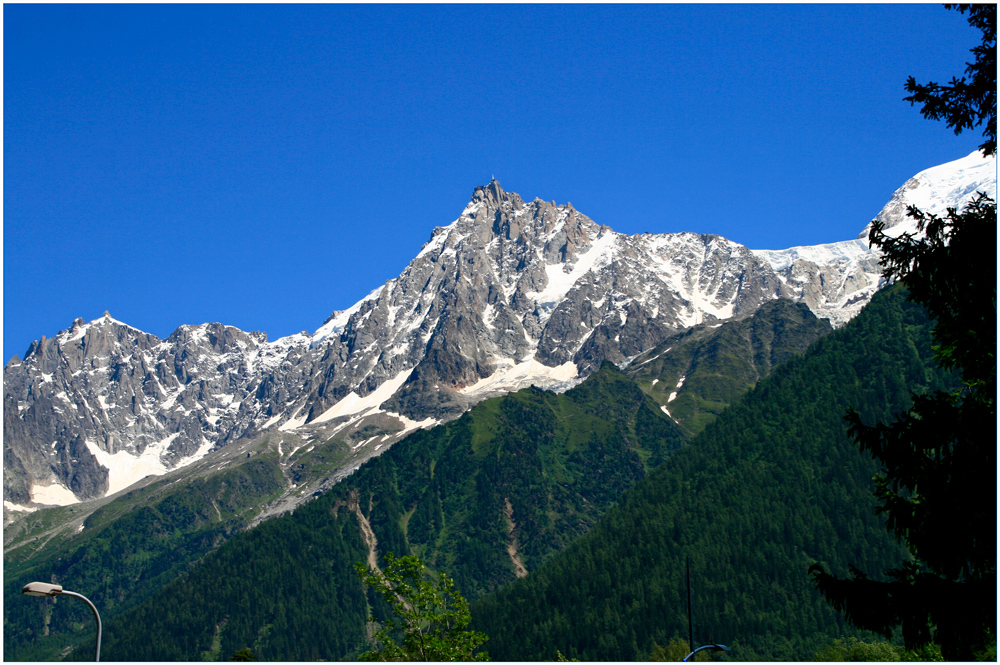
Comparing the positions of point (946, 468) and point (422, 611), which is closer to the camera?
point (946, 468)

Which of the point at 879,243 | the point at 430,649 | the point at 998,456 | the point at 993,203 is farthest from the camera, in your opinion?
the point at 430,649

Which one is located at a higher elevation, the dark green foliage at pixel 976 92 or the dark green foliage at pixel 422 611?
the dark green foliage at pixel 976 92

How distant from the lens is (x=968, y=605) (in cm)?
1623

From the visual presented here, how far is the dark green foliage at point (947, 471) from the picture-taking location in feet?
53.7

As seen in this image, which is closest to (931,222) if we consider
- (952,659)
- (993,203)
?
(993,203)

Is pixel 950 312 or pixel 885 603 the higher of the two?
pixel 950 312

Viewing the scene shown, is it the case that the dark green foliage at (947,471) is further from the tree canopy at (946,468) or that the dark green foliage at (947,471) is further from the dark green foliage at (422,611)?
the dark green foliage at (422,611)

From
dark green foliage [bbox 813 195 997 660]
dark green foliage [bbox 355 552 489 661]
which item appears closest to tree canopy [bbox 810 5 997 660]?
dark green foliage [bbox 813 195 997 660]

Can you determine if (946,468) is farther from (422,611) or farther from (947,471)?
(422,611)

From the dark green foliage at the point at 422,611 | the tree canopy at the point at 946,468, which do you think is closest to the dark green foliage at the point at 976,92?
the tree canopy at the point at 946,468

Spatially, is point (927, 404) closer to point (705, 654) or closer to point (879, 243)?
point (879, 243)

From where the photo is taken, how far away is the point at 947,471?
16.8 metres

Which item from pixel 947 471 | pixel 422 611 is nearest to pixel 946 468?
pixel 947 471

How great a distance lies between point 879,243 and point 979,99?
3.25 metres
